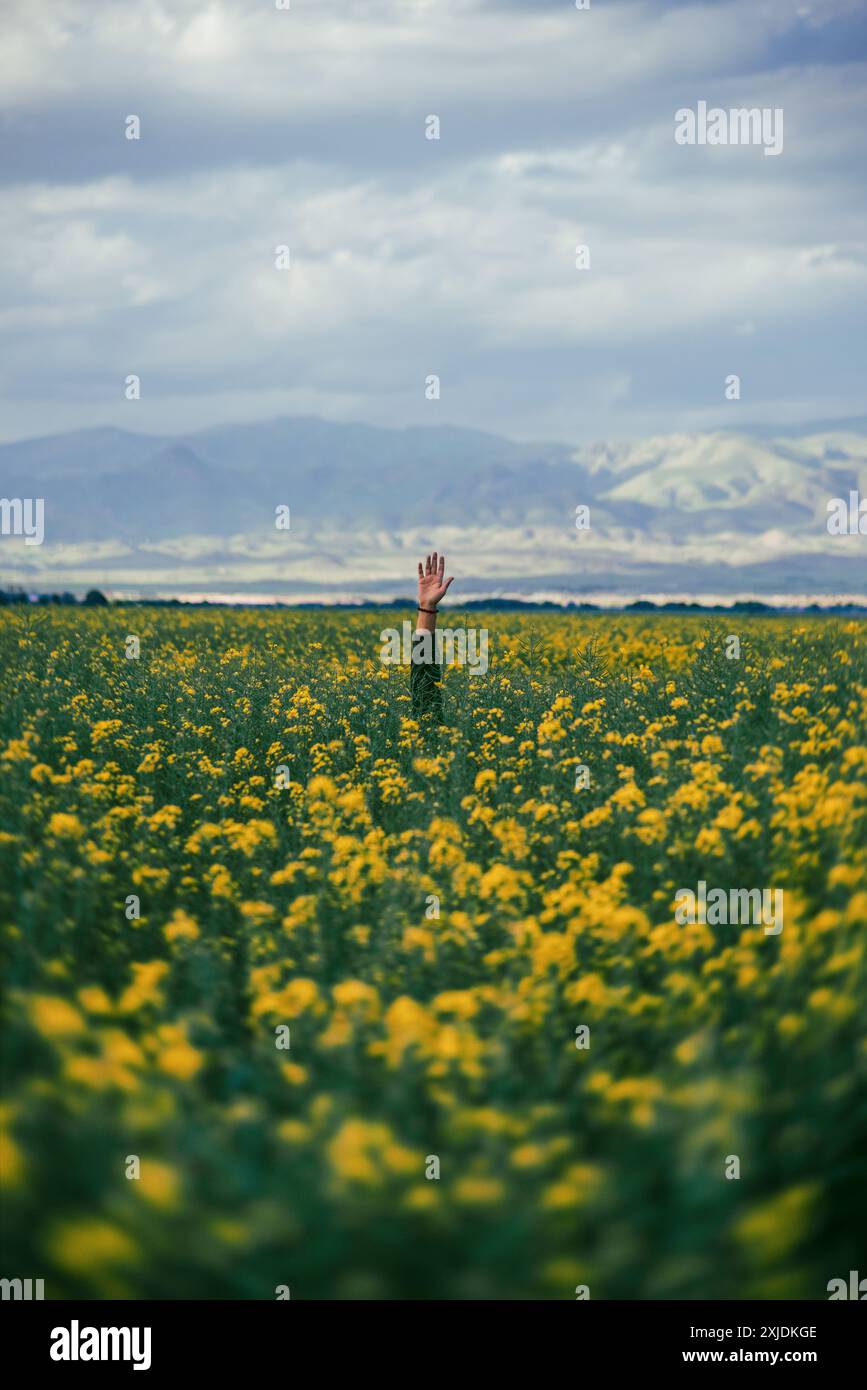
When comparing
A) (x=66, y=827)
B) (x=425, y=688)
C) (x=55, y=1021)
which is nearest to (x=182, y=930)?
(x=66, y=827)

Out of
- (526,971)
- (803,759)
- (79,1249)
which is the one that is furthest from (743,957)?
(803,759)

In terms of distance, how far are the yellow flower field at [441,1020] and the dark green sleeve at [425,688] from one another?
1332mm

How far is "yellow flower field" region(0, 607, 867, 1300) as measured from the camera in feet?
10.9

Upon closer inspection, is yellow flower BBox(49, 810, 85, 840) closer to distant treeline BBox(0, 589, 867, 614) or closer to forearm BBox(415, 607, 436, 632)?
forearm BBox(415, 607, 436, 632)

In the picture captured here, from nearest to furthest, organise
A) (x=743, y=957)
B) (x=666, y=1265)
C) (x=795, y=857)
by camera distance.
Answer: (x=666, y=1265) → (x=743, y=957) → (x=795, y=857)

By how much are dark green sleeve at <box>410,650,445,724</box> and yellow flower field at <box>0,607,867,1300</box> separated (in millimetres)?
1332

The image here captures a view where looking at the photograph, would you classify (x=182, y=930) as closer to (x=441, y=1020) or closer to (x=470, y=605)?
(x=441, y=1020)

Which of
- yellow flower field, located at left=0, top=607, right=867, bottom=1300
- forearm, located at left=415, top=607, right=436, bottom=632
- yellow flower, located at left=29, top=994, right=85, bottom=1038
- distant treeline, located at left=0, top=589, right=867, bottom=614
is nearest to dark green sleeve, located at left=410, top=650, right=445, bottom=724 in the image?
forearm, located at left=415, top=607, right=436, bottom=632

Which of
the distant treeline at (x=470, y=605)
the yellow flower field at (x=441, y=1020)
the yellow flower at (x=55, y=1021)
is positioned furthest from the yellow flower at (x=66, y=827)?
the distant treeline at (x=470, y=605)

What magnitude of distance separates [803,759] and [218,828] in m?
4.35

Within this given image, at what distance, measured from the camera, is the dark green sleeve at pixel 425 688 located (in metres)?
13.3
